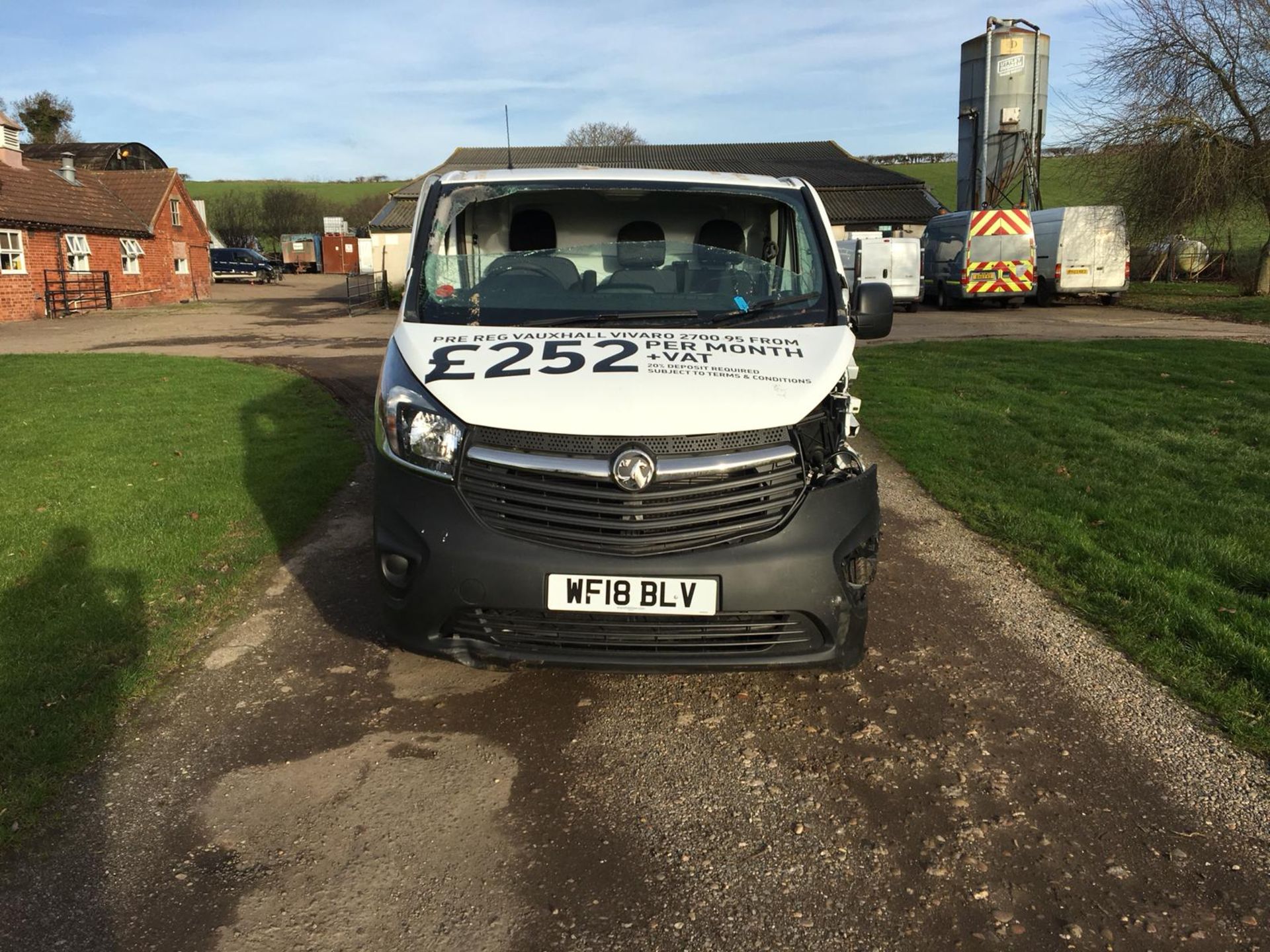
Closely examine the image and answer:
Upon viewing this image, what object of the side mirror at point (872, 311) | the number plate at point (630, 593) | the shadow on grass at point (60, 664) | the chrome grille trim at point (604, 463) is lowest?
the shadow on grass at point (60, 664)

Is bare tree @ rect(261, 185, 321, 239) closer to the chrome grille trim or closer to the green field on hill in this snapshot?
the green field on hill

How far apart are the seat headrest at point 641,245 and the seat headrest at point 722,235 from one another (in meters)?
0.21

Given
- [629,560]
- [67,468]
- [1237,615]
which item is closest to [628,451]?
[629,560]

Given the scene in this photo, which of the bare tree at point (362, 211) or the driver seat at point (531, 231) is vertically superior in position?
the bare tree at point (362, 211)

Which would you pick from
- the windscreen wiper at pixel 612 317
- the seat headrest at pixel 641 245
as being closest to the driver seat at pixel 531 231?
the seat headrest at pixel 641 245

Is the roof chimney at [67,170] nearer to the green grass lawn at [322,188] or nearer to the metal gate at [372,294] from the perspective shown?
the metal gate at [372,294]

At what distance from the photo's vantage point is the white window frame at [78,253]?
3278 cm

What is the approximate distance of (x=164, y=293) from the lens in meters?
40.1

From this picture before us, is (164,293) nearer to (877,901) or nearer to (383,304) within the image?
(383,304)

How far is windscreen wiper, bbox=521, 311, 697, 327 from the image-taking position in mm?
4133

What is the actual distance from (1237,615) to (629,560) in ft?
10.4

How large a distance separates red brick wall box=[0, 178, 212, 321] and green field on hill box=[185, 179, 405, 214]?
4707 cm

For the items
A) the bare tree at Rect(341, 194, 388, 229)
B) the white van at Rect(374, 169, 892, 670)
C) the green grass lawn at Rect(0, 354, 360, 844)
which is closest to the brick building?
the green grass lawn at Rect(0, 354, 360, 844)

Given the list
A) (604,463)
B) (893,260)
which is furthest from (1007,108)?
(604,463)
